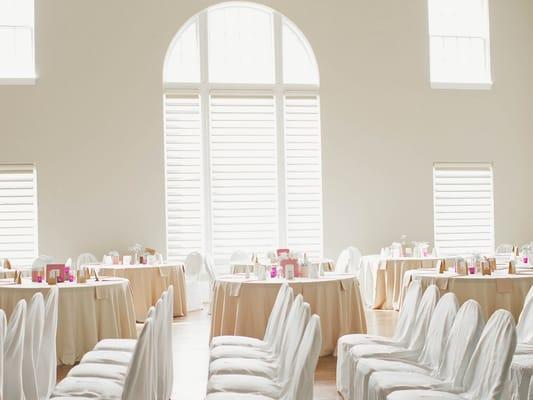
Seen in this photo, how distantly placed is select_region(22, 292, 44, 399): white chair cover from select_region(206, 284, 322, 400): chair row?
100cm

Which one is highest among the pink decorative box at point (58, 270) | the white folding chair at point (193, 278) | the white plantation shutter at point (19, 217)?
the white plantation shutter at point (19, 217)

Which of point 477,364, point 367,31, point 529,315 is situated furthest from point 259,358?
point 367,31

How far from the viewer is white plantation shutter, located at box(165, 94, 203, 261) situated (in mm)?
11461

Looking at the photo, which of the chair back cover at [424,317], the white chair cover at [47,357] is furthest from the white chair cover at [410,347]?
the white chair cover at [47,357]

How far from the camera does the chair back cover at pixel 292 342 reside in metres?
3.77

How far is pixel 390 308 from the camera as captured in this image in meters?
10.0

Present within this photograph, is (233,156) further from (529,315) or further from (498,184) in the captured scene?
(529,315)

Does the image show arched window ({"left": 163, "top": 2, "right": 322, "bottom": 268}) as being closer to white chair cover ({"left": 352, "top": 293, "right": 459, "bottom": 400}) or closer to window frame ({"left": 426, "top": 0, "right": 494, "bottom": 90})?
window frame ({"left": 426, "top": 0, "right": 494, "bottom": 90})

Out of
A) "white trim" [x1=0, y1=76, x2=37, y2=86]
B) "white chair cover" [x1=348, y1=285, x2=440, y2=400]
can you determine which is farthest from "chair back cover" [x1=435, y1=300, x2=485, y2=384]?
"white trim" [x1=0, y1=76, x2=37, y2=86]

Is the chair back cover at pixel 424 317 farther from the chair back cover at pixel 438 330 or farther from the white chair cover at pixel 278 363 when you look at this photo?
the white chair cover at pixel 278 363

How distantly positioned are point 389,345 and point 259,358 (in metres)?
0.91

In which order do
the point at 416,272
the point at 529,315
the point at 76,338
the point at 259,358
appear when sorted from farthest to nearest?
the point at 416,272, the point at 76,338, the point at 529,315, the point at 259,358

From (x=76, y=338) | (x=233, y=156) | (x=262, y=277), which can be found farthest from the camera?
(x=233, y=156)

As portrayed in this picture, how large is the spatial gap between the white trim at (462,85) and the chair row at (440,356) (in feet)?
24.9
